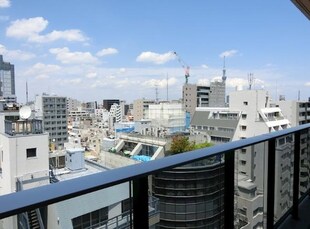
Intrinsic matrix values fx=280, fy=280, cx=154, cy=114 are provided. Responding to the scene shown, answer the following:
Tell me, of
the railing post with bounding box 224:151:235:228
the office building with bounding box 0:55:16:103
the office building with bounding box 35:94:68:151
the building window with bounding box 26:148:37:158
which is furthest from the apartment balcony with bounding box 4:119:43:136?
the office building with bounding box 0:55:16:103

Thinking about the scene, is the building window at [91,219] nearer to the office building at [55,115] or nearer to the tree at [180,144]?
the tree at [180,144]

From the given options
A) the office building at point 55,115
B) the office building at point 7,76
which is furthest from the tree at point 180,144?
the office building at point 7,76

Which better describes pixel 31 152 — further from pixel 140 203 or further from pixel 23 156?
pixel 140 203

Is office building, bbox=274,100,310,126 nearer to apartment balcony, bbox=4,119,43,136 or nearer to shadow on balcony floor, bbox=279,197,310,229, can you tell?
apartment balcony, bbox=4,119,43,136

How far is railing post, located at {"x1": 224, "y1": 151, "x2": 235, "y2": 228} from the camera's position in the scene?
57.2 inches

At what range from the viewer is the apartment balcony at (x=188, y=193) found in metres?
0.68

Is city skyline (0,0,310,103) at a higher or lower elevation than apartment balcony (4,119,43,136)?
higher

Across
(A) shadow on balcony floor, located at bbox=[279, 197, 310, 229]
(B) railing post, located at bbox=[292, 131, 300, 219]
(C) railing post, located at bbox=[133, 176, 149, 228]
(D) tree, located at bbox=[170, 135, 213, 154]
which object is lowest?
(D) tree, located at bbox=[170, 135, 213, 154]

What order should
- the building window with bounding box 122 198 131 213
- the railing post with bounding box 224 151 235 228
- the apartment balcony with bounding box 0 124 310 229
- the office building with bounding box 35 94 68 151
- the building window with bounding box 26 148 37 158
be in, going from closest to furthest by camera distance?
the apartment balcony with bounding box 0 124 310 229
the building window with bounding box 122 198 131 213
the railing post with bounding box 224 151 235 228
the building window with bounding box 26 148 37 158
the office building with bounding box 35 94 68 151

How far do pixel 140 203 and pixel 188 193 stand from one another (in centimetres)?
31

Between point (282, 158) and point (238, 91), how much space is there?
2975cm

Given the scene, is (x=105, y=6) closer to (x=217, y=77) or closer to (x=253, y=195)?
(x=253, y=195)

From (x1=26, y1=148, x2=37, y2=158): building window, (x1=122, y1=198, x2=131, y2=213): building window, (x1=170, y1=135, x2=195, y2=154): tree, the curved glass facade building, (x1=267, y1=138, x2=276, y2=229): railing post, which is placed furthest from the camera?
(x1=170, y1=135, x2=195, y2=154): tree

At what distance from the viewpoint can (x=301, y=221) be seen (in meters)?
2.34
